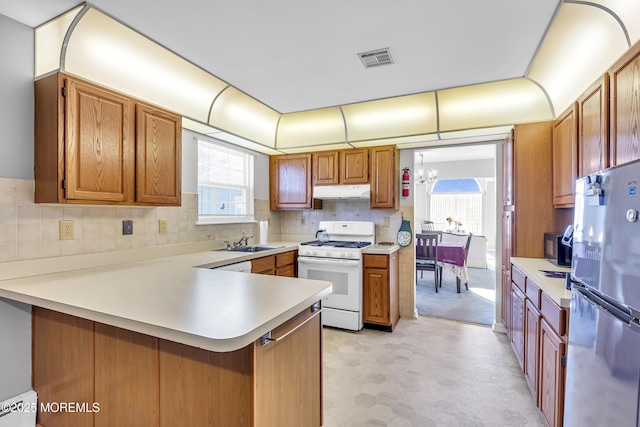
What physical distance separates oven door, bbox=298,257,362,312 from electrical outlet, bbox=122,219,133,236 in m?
1.91

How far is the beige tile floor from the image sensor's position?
6.64 ft

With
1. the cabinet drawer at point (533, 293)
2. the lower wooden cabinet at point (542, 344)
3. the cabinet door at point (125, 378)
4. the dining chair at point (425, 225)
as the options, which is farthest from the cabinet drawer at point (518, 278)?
the dining chair at point (425, 225)

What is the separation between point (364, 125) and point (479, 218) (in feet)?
Result: 21.0

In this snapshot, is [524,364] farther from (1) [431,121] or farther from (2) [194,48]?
(2) [194,48]

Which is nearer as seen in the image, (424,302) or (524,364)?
(524,364)

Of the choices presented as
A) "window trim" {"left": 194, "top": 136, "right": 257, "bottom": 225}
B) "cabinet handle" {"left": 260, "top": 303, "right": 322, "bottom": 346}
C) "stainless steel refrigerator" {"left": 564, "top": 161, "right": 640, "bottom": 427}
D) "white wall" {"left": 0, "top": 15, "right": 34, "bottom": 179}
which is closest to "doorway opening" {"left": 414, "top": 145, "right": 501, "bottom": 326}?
"window trim" {"left": 194, "top": 136, "right": 257, "bottom": 225}

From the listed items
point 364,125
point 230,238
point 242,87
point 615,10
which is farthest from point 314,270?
point 615,10

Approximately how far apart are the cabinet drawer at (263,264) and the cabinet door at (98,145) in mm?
1258

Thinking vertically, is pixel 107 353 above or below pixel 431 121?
below

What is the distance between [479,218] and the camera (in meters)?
8.56

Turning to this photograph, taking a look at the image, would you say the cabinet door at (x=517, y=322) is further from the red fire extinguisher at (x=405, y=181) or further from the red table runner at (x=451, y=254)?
the red table runner at (x=451, y=254)

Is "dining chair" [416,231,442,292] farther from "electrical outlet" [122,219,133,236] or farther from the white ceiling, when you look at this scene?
"electrical outlet" [122,219,133,236]

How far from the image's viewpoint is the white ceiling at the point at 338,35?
1.71m

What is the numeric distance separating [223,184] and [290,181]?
0.99 meters
